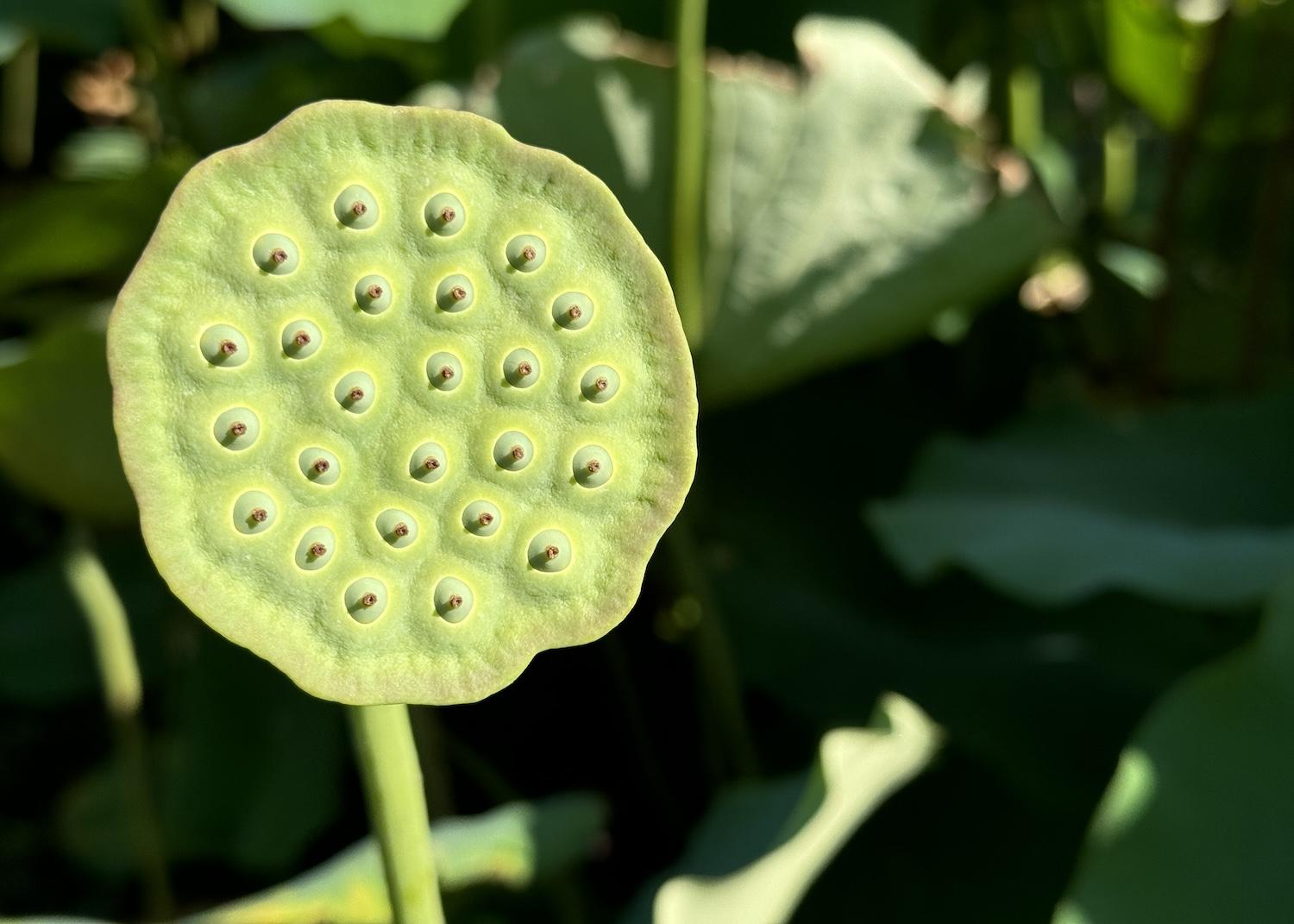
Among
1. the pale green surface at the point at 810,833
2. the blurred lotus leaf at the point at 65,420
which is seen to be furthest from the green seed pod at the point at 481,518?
the blurred lotus leaf at the point at 65,420

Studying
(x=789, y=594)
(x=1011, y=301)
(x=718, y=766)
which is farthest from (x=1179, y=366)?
(x=718, y=766)

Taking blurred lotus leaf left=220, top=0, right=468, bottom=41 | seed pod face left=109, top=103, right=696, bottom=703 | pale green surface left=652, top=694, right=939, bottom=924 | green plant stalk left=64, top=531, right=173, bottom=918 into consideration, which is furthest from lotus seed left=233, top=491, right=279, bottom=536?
blurred lotus leaf left=220, top=0, right=468, bottom=41

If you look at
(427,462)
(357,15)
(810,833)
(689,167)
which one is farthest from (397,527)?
(357,15)

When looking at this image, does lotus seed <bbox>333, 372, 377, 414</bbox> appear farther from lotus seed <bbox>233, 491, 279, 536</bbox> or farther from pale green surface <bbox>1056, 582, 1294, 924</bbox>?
pale green surface <bbox>1056, 582, 1294, 924</bbox>

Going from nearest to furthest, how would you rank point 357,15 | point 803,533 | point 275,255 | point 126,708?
point 275,255
point 126,708
point 357,15
point 803,533

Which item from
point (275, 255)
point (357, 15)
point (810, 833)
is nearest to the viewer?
point (275, 255)

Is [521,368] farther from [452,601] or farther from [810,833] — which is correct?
[810,833]
